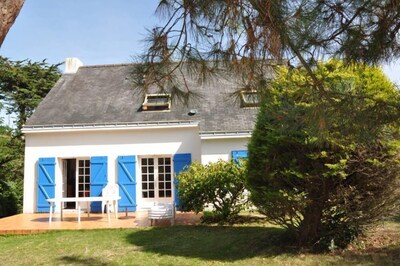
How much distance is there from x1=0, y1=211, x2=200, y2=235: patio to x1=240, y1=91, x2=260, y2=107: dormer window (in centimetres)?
637

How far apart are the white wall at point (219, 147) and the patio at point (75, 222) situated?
2.02 m

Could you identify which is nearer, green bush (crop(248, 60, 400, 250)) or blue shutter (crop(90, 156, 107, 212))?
green bush (crop(248, 60, 400, 250))

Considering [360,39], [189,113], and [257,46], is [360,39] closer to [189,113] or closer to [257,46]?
[257,46]

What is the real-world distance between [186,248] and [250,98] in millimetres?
4044

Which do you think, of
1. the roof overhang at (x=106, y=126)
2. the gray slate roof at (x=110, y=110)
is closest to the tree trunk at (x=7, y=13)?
the gray slate roof at (x=110, y=110)

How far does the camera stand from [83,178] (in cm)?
1420

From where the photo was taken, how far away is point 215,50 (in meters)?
4.18

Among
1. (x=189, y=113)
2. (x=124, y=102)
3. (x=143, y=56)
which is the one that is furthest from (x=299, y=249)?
(x=124, y=102)

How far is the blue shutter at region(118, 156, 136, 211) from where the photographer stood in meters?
13.3

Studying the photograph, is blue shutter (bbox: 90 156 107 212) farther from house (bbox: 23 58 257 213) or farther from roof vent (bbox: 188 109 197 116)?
roof vent (bbox: 188 109 197 116)

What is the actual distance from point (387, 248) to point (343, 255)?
823mm

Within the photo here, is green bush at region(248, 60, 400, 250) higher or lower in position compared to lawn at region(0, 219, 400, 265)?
higher

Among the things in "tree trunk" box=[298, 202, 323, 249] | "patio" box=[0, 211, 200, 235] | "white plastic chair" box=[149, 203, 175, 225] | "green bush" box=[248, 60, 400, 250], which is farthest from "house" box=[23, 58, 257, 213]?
"tree trunk" box=[298, 202, 323, 249]

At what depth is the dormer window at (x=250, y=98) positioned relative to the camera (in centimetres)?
435
